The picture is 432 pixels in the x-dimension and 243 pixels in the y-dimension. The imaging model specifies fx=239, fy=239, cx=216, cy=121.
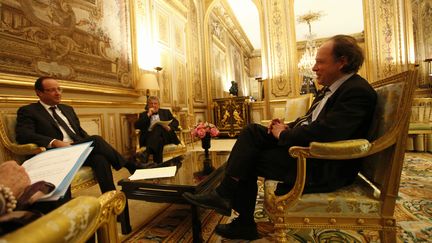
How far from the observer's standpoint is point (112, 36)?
3605 millimetres

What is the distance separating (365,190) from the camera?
1.10m

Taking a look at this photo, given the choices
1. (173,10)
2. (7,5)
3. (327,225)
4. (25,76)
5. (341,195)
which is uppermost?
(173,10)

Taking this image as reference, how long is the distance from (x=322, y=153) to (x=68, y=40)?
310 centimetres

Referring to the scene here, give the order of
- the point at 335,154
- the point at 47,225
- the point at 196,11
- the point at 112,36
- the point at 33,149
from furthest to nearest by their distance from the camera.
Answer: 1. the point at 196,11
2. the point at 112,36
3. the point at 33,149
4. the point at 335,154
5. the point at 47,225

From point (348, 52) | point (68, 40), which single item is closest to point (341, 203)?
point (348, 52)

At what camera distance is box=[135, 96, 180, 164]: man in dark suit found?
10.0 ft

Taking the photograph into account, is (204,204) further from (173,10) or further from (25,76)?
(173,10)

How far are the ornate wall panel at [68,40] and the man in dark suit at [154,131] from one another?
0.76 metres

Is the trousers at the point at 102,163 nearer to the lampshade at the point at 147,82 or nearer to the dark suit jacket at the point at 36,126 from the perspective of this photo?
the dark suit jacket at the point at 36,126

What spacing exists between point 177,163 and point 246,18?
288 inches

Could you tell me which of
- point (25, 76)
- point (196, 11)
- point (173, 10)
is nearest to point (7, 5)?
point (25, 76)

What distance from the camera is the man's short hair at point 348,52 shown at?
1.24m

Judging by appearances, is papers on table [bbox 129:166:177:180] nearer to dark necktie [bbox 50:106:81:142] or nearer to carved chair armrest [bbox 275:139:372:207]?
dark necktie [bbox 50:106:81:142]

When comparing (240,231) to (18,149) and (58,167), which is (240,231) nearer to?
(58,167)
